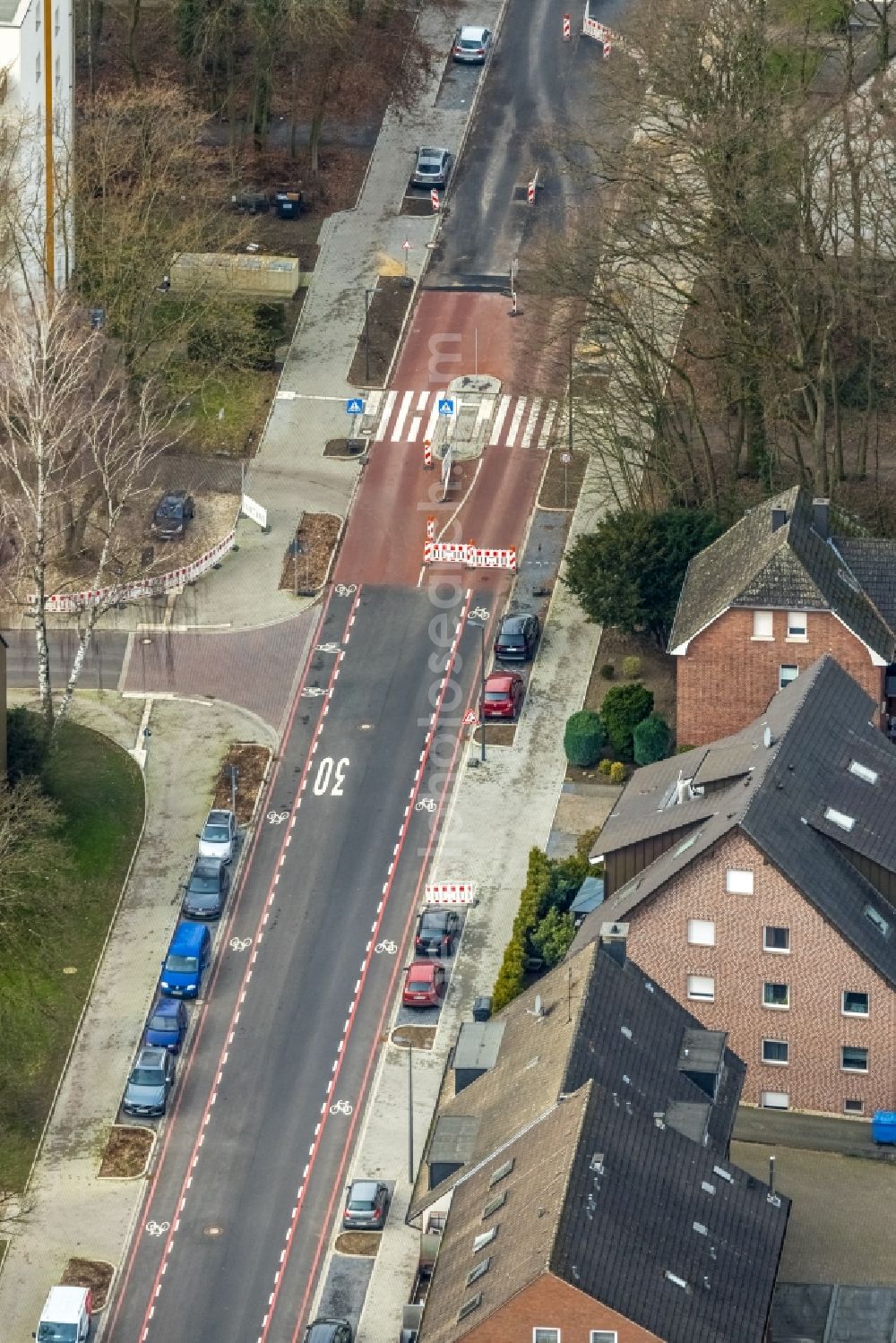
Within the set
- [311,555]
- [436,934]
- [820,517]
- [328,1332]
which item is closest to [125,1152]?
[328,1332]

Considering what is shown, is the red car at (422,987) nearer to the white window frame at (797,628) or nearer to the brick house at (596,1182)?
the brick house at (596,1182)

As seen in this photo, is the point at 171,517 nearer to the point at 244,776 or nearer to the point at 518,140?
the point at 244,776

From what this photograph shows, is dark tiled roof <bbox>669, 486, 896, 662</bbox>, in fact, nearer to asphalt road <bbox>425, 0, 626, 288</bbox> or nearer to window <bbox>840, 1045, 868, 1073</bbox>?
window <bbox>840, 1045, 868, 1073</bbox>

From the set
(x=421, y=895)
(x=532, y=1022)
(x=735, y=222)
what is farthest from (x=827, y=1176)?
(x=735, y=222)

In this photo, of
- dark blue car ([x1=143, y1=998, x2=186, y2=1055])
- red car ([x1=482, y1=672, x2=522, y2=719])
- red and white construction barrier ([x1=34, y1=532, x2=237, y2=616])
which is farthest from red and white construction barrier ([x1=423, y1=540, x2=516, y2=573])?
dark blue car ([x1=143, y1=998, x2=186, y2=1055])

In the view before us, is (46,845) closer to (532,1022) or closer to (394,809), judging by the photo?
(394,809)

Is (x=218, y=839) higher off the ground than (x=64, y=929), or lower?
higher
